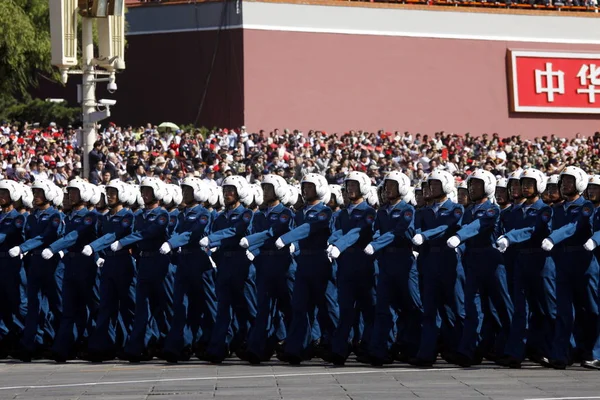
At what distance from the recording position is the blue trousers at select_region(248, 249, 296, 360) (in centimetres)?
1716

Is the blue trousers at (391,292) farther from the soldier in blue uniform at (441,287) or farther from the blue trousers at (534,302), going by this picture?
the blue trousers at (534,302)

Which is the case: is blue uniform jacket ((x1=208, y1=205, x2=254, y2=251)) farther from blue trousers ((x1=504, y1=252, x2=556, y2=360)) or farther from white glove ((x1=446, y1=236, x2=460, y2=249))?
blue trousers ((x1=504, y1=252, x2=556, y2=360))

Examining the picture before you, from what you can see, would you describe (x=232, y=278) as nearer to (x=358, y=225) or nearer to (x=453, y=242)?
(x=358, y=225)

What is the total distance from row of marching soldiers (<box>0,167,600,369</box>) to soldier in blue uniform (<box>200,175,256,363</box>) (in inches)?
0.8

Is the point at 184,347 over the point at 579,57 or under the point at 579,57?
under

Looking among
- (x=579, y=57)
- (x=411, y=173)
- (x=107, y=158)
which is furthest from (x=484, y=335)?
(x=579, y=57)

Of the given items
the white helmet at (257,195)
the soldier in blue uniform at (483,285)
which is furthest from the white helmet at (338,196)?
the soldier in blue uniform at (483,285)

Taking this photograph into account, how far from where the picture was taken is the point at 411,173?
32.5 metres

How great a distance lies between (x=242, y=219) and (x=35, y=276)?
294cm

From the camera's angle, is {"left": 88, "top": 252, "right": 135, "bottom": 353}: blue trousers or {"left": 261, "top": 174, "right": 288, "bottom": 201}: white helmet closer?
{"left": 261, "top": 174, "right": 288, "bottom": 201}: white helmet

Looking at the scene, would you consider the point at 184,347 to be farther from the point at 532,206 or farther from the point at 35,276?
the point at 532,206

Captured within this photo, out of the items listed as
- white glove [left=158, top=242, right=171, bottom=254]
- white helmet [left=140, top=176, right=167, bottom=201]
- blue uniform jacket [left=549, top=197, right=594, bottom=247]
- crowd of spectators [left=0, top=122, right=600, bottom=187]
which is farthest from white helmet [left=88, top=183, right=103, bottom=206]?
crowd of spectators [left=0, top=122, right=600, bottom=187]

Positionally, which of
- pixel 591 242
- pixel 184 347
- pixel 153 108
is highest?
pixel 153 108

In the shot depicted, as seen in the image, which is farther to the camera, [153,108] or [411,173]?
[153,108]
